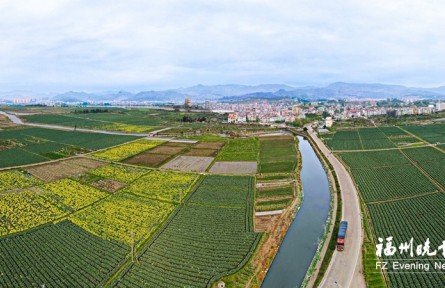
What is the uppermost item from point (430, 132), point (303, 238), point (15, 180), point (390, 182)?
point (430, 132)

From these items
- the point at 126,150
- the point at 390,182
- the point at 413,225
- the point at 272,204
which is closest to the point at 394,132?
the point at 390,182

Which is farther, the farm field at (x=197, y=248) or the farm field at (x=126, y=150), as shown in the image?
the farm field at (x=126, y=150)

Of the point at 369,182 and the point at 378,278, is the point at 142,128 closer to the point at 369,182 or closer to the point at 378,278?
the point at 369,182

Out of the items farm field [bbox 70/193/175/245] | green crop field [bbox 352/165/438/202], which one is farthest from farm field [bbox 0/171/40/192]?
green crop field [bbox 352/165/438/202]

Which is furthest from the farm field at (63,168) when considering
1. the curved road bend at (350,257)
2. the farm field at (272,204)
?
the curved road bend at (350,257)

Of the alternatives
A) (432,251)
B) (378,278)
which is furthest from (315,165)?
(378,278)

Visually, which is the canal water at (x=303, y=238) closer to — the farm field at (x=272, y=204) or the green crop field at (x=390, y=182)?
the farm field at (x=272, y=204)

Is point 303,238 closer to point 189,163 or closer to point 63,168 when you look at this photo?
point 189,163

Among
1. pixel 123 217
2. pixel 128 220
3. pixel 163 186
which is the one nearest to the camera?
pixel 128 220
